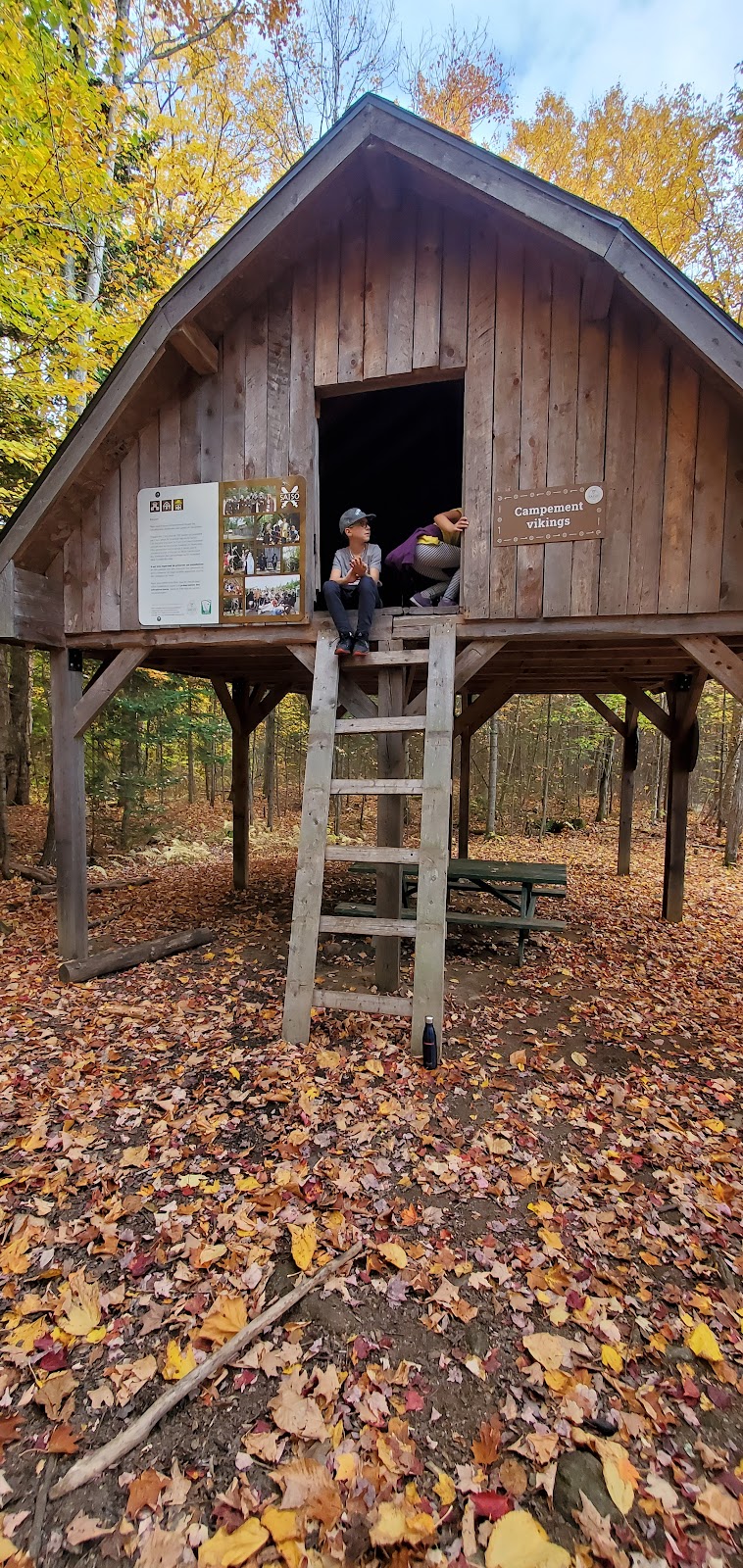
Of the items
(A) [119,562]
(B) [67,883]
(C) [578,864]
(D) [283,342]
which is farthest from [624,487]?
(C) [578,864]

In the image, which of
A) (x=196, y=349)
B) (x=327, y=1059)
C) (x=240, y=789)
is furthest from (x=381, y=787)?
A: (x=240, y=789)

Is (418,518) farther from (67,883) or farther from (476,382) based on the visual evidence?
(67,883)

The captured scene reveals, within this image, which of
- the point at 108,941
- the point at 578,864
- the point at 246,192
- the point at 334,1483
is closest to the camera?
the point at 334,1483

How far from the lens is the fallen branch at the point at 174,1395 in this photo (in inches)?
77.4

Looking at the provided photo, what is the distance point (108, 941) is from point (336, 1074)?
383 centimetres

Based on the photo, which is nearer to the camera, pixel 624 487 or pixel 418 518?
pixel 624 487

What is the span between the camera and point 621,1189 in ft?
10.9

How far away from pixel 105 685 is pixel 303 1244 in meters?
5.01

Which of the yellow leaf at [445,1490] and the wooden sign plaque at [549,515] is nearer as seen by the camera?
the yellow leaf at [445,1490]

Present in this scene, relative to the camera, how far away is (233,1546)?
1.79 meters

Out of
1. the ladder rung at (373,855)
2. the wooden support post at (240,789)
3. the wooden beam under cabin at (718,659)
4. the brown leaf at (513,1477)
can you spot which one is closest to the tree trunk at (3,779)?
the wooden support post at (240,789)

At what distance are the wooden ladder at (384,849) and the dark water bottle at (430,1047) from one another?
6cm

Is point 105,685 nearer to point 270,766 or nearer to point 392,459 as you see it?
point 392,459

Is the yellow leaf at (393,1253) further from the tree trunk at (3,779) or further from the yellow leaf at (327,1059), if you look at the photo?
the tree trunk at (3,779)
